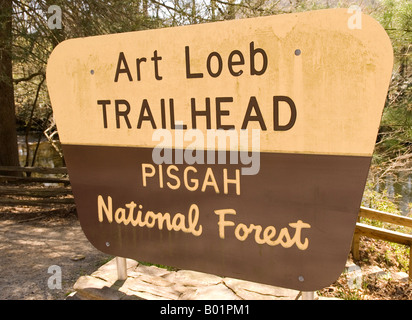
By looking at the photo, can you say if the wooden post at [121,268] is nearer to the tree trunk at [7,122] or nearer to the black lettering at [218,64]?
the black lettering at [218,64]

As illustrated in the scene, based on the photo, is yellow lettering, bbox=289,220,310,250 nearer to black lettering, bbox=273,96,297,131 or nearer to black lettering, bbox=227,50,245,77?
black lettering, bbox=273,96,297,131

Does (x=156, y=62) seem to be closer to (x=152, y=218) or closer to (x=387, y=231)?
(x=152, y=218)

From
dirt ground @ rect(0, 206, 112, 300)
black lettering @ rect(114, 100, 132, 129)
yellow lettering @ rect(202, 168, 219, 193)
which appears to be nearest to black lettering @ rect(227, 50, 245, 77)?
yellow lettering @ rect(202, 168, 219, 193)

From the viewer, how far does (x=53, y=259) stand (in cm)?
485

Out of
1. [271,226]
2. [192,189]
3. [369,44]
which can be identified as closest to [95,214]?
[192,189]

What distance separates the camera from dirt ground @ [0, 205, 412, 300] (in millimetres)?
3930

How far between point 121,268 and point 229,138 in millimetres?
1352

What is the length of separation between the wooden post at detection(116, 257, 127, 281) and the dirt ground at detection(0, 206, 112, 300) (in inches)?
62.2

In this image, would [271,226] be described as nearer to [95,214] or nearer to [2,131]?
[95,214]

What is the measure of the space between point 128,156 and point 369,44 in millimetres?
1382
